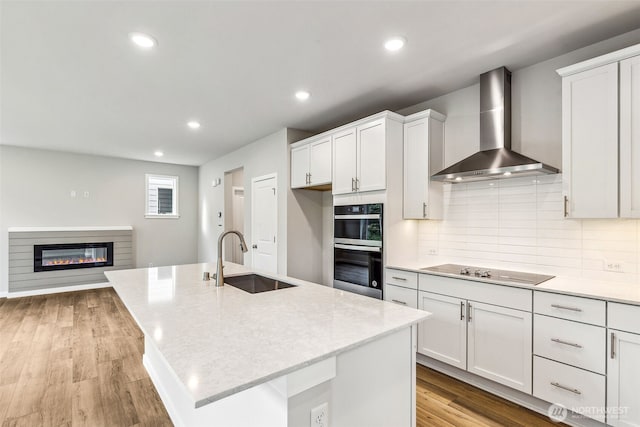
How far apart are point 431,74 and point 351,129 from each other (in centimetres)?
98

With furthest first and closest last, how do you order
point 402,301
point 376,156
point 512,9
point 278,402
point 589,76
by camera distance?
1. point 376,156
2. point 402,301
3. point 589,76
4. point 512,9
5. point 278,402

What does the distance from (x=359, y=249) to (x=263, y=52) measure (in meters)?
2.07

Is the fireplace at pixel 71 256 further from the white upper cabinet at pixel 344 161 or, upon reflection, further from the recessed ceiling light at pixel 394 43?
the recessed ceiling light at pixel 394 43

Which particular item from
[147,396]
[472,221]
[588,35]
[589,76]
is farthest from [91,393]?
[588,35]

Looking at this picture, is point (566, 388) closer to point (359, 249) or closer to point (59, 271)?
point (359, 249)

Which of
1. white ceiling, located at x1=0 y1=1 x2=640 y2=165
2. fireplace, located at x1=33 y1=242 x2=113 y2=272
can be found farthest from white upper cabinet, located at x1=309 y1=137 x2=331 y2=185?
fireplace, located at x1=33 y1=242 x2=113 y2=272

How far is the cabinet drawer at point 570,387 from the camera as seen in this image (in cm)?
191

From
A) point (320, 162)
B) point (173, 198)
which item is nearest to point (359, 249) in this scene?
point (320, 162)

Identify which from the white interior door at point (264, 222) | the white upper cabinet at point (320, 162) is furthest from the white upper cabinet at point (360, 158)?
the white interior door at point (264, 222)

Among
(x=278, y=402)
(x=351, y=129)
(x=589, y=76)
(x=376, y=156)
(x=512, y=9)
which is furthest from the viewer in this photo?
(x=351, y=129)

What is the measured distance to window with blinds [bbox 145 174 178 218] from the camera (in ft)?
22.6

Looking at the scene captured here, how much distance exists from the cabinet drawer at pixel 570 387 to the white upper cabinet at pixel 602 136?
1028 mm

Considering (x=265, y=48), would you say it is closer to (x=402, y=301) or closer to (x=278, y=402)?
(x=278, y=402)

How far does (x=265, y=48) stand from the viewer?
2.36m
